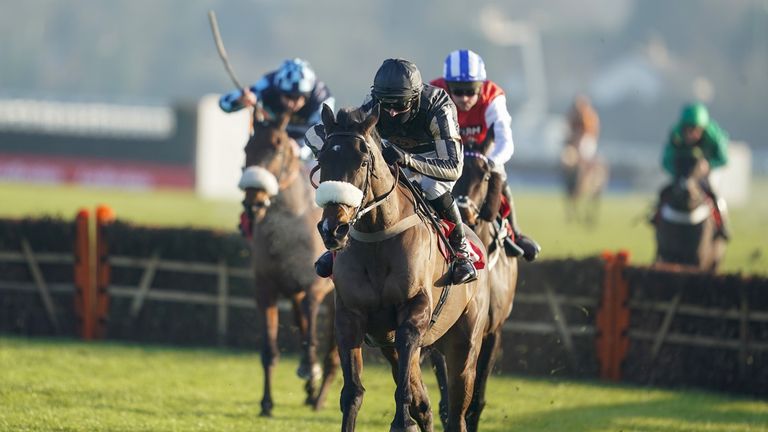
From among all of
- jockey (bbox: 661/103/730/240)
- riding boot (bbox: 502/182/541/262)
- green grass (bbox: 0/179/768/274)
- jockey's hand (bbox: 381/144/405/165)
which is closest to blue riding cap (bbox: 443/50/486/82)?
riding boot (bbox: 502/182/541/262)

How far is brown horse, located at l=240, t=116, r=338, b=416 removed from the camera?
1005 centimetres

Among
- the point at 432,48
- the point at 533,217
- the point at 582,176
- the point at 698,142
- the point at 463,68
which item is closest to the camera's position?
the point at 463,68

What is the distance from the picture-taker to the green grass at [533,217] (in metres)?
22.2

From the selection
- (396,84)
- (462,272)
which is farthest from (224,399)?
(396,84)

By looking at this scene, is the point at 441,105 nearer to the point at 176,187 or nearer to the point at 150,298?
the point at 150,298

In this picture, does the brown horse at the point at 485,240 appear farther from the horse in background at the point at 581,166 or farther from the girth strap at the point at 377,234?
the horse in background at the point at 581,166

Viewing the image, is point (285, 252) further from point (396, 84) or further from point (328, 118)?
point (328, 118)

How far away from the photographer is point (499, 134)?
915 cm

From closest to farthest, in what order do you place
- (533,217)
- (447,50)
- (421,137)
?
(421,137) < (533,217) < (447,50)

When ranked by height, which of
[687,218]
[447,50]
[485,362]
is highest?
[447,50]

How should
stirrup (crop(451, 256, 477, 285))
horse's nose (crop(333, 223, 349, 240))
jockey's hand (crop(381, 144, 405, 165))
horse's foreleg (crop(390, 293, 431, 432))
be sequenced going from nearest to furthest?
horse's nose (crop(333, 223, 349, 240)) < horse's foreleg (crop(390, 293, 431, 432)) < jockey's hand (crop(381, 144, 405, 165)) < stirrup (crop(451, 256, 477, 285))

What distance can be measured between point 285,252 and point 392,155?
314 centimetres

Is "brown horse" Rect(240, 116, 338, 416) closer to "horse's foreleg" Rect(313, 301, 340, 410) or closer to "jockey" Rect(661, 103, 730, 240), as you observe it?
"horse's foreleg" Rect(313, 301, 340, 410)

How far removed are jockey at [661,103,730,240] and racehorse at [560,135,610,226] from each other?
13.6 meters
